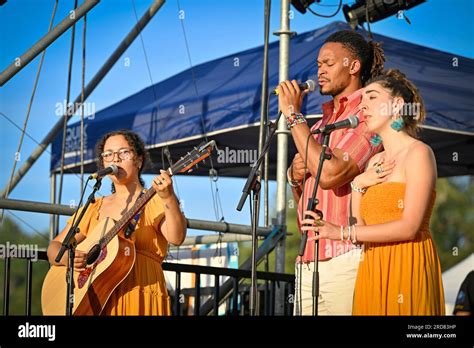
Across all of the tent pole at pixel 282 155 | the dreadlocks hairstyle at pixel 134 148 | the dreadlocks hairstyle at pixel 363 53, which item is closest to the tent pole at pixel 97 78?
the tent pole at pixel 282 155

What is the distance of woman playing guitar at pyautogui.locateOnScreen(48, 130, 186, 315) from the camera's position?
4.48m

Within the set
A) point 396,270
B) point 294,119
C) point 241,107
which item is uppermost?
point 241,107

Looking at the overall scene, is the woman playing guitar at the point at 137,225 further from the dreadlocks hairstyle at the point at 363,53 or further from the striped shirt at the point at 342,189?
the dreadlocks hairstyle at the point at 363,53

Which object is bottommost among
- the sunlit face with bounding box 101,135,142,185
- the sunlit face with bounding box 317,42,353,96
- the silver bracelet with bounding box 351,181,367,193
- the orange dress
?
the orange dress

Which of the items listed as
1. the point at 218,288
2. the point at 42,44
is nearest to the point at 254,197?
the point at 218,288

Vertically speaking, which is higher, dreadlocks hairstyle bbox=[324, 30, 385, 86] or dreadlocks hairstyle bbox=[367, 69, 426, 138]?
dreadlocks hairstyle bbox=[324, 30, 385, 86]

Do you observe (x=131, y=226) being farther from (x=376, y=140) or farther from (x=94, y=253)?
(x=376, y=140)

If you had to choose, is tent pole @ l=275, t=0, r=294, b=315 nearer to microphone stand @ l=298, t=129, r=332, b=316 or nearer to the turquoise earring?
the turquoise earring

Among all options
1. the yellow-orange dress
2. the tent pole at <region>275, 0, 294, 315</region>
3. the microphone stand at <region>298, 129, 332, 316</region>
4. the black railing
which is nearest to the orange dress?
the microphone stand at <region>298, 129, 332, 316</region>

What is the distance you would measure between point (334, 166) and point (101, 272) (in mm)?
1322

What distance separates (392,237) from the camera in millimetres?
3668

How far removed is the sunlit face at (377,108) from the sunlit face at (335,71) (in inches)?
15.6

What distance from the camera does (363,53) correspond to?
437cm

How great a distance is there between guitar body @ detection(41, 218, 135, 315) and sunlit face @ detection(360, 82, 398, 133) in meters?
1.39
